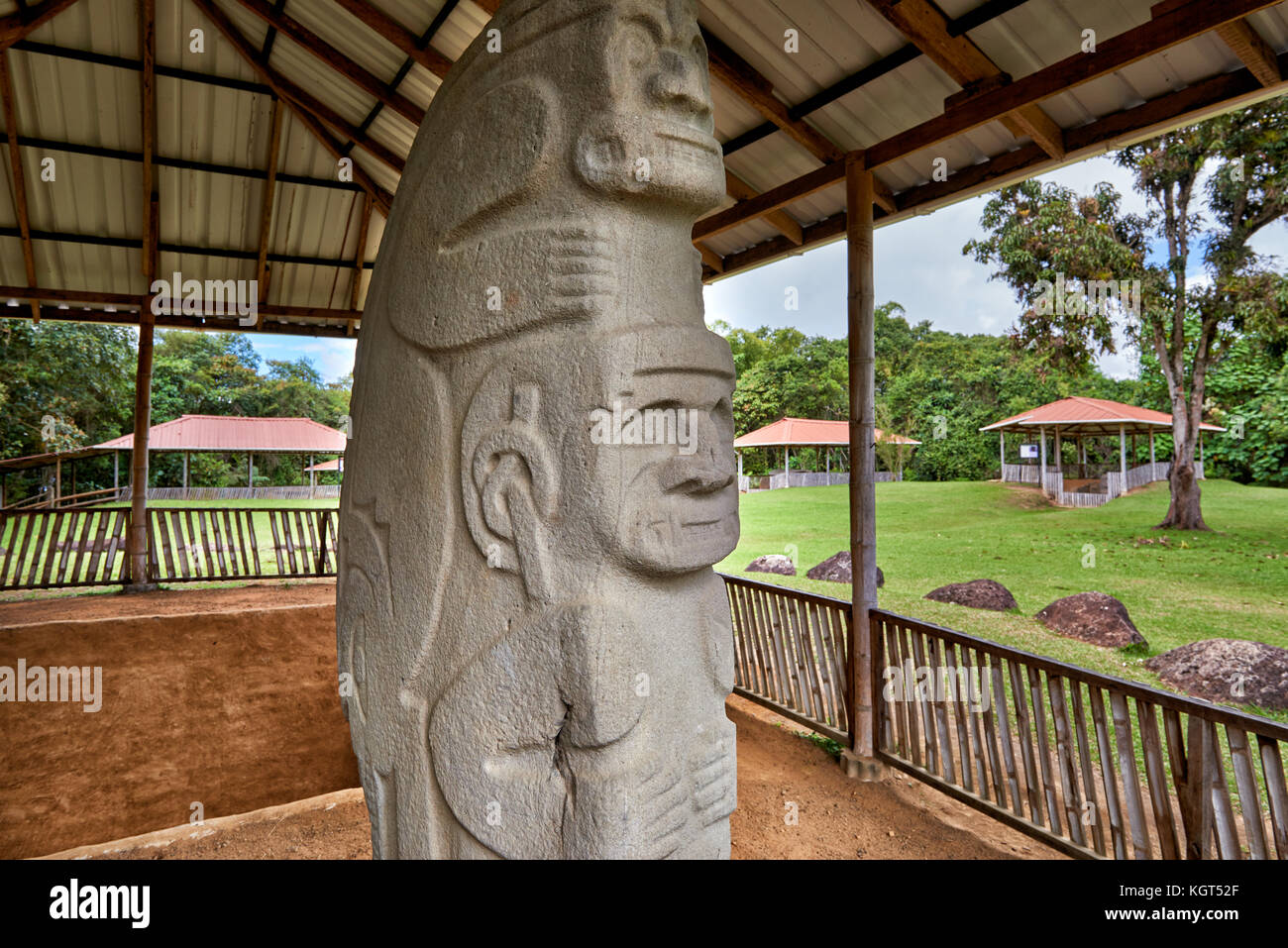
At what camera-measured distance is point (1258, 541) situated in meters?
9.84

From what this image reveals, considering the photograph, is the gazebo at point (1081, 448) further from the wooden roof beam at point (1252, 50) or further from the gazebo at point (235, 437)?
the gazebo at point (235, 437)

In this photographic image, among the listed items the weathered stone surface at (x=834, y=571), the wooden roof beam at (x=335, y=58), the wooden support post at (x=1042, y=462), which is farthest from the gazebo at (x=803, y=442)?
the wooden roof beam at (x=335, y=58)

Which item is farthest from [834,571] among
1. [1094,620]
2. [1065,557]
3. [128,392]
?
[128,392]

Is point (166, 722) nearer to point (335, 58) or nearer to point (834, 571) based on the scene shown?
point (335, 58)

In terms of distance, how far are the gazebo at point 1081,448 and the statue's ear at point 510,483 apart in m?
13.9

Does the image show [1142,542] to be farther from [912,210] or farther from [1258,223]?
[912,210]

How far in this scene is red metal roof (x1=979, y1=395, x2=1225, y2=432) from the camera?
13.0m

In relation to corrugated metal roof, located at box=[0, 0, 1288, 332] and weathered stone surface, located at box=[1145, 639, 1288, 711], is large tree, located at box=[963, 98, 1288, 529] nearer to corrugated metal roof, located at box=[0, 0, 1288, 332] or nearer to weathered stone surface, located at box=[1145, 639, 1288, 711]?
weathered stone surface, located at box=[1145, 639, 1288, 711]

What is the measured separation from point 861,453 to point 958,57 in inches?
80.8

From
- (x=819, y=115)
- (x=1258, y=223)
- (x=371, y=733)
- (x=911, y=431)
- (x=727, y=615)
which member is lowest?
(x=371, y=733)

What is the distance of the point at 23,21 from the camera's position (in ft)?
16.1

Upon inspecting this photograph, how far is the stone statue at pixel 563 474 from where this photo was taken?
1.67 meters
